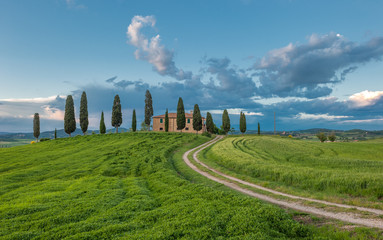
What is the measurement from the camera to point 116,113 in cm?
7050

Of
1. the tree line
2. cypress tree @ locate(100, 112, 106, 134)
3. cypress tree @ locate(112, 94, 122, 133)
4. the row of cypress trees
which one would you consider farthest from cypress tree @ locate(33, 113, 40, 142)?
Answer: cypress tree @ locate(112, 94, 122, 133)

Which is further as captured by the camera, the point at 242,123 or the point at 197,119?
the point at 242,123

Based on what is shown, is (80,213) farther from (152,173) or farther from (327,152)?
(327,152)

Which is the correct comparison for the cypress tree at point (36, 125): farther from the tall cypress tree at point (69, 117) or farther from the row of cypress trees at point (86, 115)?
the tall cypress tree at point (69, 117)

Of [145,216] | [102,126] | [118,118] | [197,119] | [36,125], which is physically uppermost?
[118,118]

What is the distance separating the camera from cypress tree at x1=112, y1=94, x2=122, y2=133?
7056cm

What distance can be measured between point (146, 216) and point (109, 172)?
1806 centimetres

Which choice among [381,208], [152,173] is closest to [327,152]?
[381,208]

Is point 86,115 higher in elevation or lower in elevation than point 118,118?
higher

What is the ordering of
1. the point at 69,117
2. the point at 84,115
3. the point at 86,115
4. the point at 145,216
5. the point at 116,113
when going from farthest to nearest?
1. the point at 116,113
2. the point at 86,115
3. the point at 84,115
4. the point at 69,117
5. the point at 145,216

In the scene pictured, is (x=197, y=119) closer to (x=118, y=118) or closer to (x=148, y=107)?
(x=148, y=107)

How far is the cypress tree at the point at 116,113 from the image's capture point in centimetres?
7056

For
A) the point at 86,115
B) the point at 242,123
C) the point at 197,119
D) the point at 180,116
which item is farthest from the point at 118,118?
the point at 242,123

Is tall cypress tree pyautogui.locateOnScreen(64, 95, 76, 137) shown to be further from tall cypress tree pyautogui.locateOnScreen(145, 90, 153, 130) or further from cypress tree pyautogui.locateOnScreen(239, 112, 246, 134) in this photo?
cypress tree pyautogui.locateOnScreen(239, 112, 246, 134)
